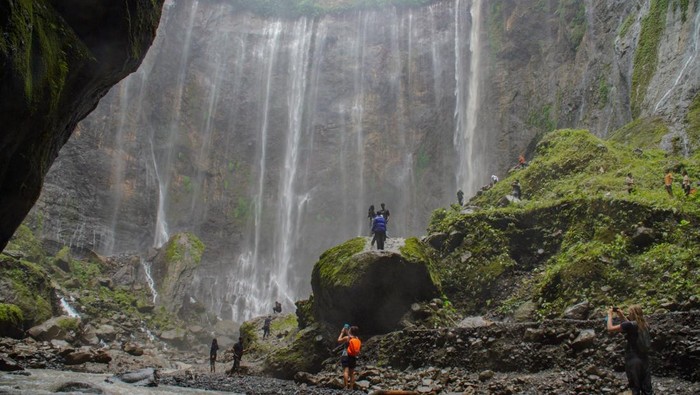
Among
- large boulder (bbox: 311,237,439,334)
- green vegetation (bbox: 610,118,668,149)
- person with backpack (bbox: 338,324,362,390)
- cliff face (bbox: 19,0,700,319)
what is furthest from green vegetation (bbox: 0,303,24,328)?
green vegetation (bbox: 610,118,668,149)

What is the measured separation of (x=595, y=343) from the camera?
353 inches

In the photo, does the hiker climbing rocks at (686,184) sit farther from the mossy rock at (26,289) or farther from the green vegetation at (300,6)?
the green vegetation at (300,6)

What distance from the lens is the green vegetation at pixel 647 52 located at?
2131 centimetres

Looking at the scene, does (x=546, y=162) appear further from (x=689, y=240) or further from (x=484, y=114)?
(x=484, y=114)

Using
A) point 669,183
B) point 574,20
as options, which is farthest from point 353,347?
point 574,20

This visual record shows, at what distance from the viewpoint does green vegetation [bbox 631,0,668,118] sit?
2131 cm

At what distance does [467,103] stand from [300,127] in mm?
13919

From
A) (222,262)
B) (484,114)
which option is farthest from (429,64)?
(222,262)

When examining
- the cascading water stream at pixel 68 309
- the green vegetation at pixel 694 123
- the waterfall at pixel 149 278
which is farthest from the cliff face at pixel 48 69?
the waterfall at pixel 149 278

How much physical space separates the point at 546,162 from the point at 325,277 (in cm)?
1032

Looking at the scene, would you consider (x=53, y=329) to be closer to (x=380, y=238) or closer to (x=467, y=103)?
(x=380, y=238)

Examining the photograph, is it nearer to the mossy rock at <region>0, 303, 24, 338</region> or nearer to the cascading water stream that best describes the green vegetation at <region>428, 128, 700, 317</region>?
the mossy rock at <region>0, 303, 24, 338</region>

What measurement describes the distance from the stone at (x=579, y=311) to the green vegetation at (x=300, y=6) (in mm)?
40200

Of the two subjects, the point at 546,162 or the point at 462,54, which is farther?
the point at 462,54
